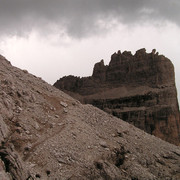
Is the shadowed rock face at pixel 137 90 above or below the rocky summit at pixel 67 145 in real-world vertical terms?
above

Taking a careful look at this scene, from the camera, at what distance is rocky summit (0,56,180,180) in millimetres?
16797

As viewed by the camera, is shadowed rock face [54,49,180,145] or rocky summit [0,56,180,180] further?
shadowed rock face [54,49,180,145]

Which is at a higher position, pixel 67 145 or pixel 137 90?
pixel 137 90

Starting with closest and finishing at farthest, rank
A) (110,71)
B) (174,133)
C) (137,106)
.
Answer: (174,133) < (137,106) < (110,71)

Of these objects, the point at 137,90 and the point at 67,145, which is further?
the point at 137,90

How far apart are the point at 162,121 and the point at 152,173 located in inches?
2350

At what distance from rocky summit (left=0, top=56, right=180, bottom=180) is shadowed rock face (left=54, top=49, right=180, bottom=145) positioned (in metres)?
54.5

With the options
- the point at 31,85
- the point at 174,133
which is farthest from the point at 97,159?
the point at 174,133

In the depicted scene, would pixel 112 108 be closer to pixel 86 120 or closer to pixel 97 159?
pixel 86 120

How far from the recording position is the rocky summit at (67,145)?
1680 centimetres

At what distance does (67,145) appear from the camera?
19.5 meters

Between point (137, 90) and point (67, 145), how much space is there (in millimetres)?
77708

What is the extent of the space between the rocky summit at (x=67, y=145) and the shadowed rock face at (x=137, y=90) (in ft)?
179

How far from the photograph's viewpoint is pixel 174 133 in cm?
7631
